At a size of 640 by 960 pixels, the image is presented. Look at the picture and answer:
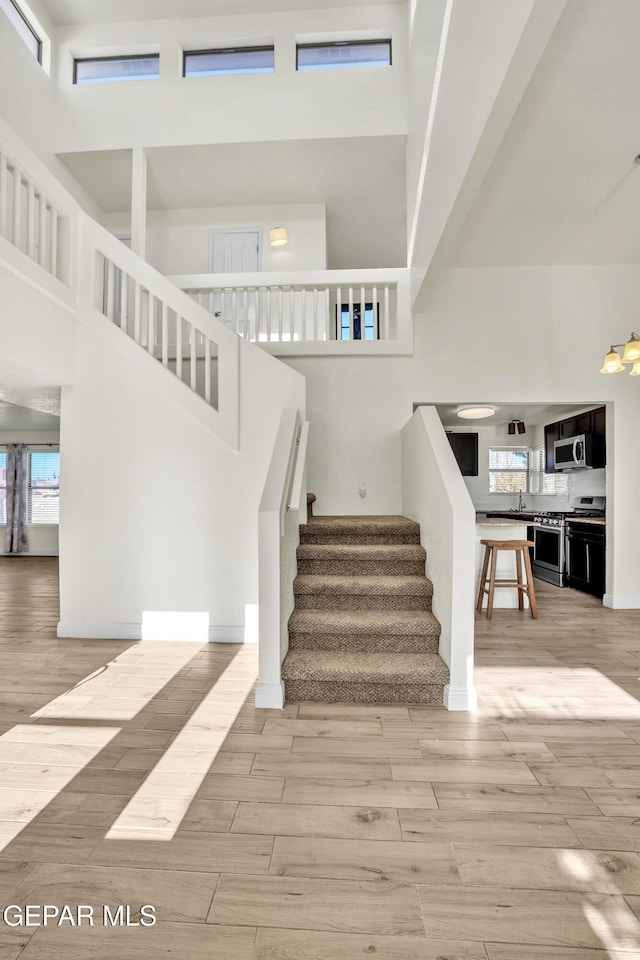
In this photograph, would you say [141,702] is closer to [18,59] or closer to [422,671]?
[422,671]

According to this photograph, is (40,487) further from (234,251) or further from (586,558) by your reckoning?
(586,558)

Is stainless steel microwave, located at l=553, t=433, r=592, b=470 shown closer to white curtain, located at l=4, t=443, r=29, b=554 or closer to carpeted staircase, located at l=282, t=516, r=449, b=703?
carpeted staircase, located at l=282, t=516, r=449, b=703

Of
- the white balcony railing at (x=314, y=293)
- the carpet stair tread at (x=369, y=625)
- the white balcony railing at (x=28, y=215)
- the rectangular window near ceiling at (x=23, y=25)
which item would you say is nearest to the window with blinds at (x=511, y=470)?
the white balcony railing at (x=314, y=293)

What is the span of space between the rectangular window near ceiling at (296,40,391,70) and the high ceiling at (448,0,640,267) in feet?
8.55

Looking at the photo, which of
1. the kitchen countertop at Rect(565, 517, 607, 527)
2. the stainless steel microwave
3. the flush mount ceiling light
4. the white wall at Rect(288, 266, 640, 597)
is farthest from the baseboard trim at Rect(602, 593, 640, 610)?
the flush mount ceiling light

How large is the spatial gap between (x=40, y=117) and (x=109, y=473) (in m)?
4.18

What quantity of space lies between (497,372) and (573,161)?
2.01m

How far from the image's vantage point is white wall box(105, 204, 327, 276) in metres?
A: 6.12

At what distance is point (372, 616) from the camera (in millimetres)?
3104

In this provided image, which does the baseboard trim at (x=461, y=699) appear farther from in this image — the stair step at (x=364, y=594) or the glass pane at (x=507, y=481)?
the glass pane at (x=507, y=481)

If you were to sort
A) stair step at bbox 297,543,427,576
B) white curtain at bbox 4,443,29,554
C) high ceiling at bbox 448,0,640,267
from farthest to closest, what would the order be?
white curtain at bbox 4,443,29,554 → stair step at bbox 297,543,427,576 → high ceiling at bbox 448,0,640,267

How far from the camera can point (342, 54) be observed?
5.36 m

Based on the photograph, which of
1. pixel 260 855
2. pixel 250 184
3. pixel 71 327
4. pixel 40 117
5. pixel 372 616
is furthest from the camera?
pixel 250 184

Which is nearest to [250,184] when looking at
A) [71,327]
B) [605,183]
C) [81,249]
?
[81,249]
